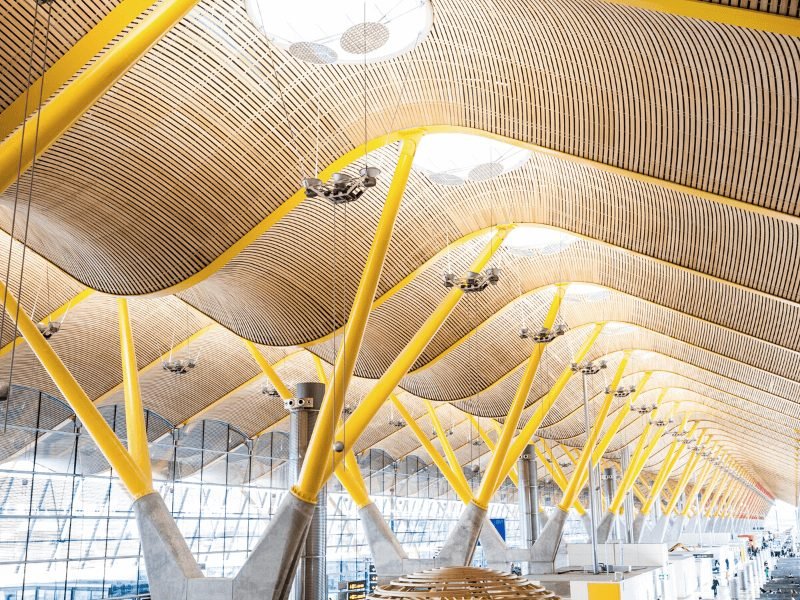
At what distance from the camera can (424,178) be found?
23875mm

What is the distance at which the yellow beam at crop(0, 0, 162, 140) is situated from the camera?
12062 millimetres

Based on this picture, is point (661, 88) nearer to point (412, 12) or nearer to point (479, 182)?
point (412, 12)

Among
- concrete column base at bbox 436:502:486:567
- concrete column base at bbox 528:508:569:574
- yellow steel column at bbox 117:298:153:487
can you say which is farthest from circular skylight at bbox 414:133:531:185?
concrete column base at bbox 528:508:569:574

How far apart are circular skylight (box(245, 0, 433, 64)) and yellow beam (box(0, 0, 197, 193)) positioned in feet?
15.5

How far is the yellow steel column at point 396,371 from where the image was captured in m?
21.6

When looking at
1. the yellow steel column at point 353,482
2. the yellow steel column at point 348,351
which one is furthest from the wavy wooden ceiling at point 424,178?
the yellow steel column at point 353,482

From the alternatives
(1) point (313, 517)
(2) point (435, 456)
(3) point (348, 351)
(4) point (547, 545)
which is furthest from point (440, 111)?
(4) point (547, 545)

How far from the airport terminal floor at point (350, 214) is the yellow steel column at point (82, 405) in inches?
2.9

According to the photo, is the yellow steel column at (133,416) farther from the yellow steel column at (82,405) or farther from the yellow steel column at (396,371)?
the yellow steel column at (396,371)

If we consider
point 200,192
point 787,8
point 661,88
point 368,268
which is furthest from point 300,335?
point 787,8

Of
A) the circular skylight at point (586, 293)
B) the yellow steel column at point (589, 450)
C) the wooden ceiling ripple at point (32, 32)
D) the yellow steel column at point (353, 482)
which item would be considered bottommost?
the yellow steel column at point (353, 482)

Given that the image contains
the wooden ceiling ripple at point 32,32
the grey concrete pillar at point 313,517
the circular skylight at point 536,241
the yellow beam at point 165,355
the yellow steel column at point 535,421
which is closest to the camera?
the wooden ceiling ripple at point 32,32

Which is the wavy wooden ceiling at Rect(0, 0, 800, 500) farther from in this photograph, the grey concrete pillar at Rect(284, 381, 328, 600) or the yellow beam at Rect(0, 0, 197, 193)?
the grey concrete pillar at Rect(284, 381, 328, 600)

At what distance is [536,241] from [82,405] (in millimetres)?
15896
